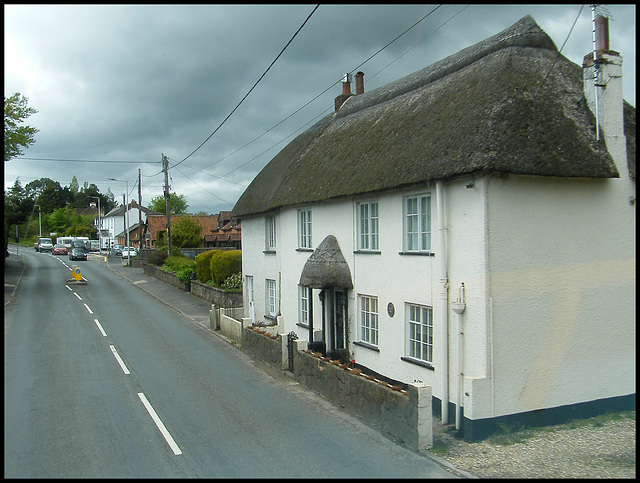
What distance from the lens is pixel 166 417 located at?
1061 centimetres

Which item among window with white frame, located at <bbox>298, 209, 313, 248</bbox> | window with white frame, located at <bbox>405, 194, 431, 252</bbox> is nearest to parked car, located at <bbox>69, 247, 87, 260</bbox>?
window with white frame, located at <bbox>298, 209, 313, 248</bbox>

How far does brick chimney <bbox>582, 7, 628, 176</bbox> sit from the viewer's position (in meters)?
10.5

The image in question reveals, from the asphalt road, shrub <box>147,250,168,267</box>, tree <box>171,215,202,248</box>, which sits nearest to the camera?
the asphalt road

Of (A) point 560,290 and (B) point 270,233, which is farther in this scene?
(B) point 270,233

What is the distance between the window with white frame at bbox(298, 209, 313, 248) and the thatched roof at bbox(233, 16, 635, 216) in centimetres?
119

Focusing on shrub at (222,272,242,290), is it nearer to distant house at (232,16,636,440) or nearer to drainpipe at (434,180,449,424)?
distant house at (232,16,636,440)

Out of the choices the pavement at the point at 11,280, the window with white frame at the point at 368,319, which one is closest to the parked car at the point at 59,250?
the pavement at the point at 11,280

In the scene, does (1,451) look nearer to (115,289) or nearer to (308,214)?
(308,214)

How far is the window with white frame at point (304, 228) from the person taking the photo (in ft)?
55.5

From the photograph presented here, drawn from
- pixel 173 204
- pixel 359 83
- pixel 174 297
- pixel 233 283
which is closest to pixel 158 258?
pixel 174 297

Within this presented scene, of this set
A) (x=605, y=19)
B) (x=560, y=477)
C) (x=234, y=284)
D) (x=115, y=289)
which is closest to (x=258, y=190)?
(x=234, y=284)

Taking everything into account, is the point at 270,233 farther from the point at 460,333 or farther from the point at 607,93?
the point at 607,93

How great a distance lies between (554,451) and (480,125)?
562 cm

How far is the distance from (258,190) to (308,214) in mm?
4925
